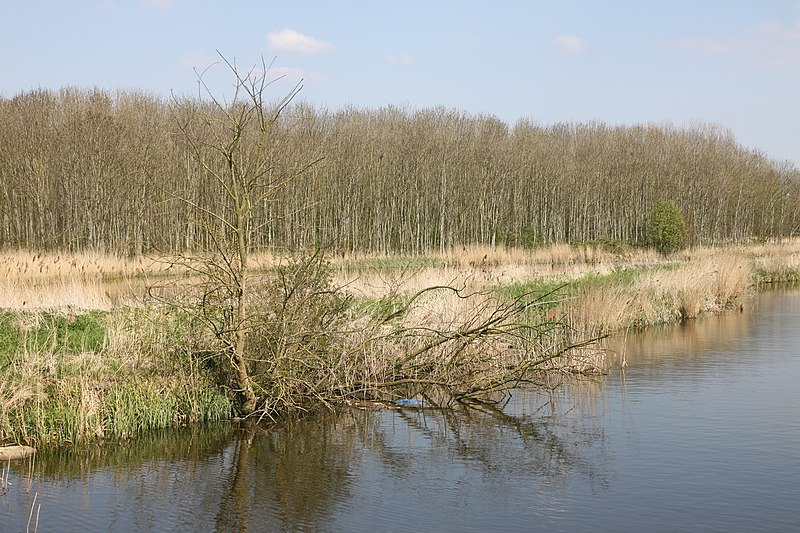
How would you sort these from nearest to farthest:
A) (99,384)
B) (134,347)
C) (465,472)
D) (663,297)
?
1. (465,472)
2. (99,384)
3. (134,347)
4. (663,297)

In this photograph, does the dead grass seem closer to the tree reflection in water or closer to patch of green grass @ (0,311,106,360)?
the tree reflection in water

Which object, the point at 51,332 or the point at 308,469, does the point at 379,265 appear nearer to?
the point at 51,332

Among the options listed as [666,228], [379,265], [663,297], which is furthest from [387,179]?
[663,297]

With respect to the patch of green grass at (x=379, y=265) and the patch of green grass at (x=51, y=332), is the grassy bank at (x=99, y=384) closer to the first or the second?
Result: the patch of green grass at (x=51, y=332)

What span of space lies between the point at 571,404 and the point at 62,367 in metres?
6.71

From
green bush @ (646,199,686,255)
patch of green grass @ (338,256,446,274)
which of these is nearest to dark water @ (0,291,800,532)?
patch of green grass @ (338,256,446,274)

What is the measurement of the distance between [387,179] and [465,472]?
36.4 meters

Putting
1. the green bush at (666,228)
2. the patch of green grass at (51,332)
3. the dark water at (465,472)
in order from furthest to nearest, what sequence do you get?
the green bush at (666,228) → the patch of green grass at (51,332) → the dark water at (465,472)

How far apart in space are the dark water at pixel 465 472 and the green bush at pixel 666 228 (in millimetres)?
29692

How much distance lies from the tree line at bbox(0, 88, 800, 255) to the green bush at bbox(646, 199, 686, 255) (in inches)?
184

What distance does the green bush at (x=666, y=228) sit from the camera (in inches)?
1624

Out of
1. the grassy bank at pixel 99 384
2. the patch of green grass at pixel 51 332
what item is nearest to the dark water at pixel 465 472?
the grassy bank at pixel 99 384

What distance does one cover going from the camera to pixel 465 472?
891cm

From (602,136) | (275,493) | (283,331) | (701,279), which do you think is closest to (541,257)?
(701,279)
